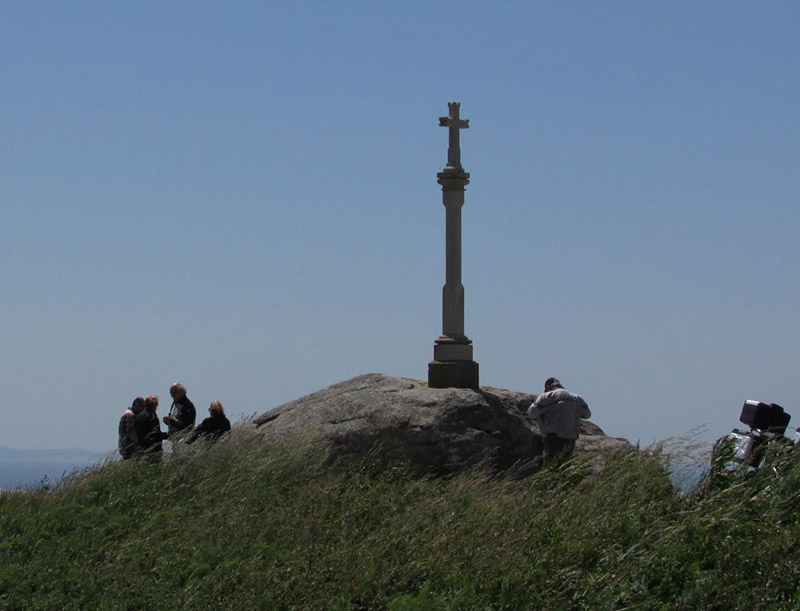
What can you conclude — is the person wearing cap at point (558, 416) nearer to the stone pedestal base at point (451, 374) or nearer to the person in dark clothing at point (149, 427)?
the stone pedestal base at point (451, 374)

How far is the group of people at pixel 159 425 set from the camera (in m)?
15.7

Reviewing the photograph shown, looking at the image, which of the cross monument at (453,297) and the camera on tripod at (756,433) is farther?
the cross monument at (453,297)

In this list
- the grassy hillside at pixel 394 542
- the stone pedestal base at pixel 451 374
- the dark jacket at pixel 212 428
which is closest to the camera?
the grassy hillside at pixel 394 542

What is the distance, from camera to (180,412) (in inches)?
651

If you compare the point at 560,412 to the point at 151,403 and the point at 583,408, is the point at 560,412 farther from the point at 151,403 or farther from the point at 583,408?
the point at 151,403

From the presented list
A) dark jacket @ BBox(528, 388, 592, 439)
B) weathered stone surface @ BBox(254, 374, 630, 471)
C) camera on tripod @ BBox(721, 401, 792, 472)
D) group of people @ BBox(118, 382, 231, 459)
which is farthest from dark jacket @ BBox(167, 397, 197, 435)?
camera on tripod @ BBox(721, 401, 792, 472)

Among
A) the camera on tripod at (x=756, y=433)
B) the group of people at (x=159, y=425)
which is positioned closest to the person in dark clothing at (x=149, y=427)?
the group of people at (x=159, y=425)

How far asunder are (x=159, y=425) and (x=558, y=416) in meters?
5.58

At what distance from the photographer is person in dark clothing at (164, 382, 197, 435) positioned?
1641cm

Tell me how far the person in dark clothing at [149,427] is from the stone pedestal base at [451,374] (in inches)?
186

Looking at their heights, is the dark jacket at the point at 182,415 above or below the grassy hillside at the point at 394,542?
above

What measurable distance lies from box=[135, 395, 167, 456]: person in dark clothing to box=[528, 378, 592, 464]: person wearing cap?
205 inches

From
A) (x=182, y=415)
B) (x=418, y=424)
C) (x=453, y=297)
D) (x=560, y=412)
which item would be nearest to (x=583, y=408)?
(x=560, y=412)

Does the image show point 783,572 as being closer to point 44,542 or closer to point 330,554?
point 330,554
